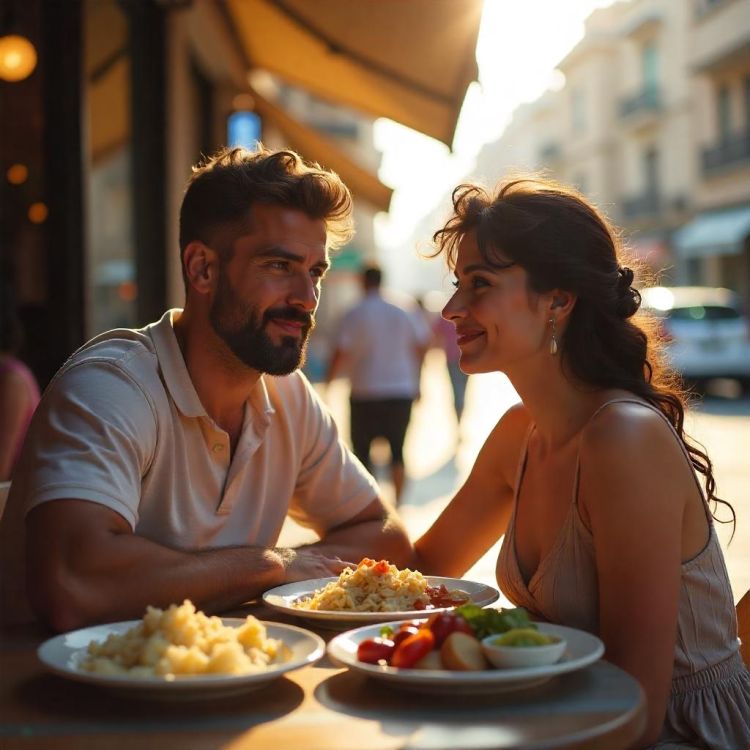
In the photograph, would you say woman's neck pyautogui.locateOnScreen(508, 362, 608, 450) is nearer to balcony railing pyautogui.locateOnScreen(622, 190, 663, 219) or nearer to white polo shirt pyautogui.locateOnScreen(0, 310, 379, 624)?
white polo shirt pyautogui.locateOnScreen(0, 310, 379, 624)

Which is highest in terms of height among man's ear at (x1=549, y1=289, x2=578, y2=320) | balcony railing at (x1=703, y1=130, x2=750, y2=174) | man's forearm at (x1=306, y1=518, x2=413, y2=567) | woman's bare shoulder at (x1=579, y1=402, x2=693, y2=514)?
balcony railing at (x1=703, y1=130, x2=750, y2=174)

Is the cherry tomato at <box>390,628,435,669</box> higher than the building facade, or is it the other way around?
the building facade

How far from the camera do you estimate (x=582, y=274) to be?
2.81 m

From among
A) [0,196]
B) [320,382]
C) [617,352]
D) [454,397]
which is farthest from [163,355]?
[320,382]

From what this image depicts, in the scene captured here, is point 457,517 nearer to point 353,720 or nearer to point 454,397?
point 353,720

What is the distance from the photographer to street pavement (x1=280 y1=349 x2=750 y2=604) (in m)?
7.00

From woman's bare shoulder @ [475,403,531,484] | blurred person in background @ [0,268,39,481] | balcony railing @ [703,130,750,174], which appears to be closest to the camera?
woman's bare shoulder @ [475,403,531,484]

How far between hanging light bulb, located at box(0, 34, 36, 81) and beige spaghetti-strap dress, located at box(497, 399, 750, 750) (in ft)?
17.4

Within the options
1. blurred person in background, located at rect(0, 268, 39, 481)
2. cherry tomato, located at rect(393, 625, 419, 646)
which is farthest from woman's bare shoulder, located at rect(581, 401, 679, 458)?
blurred person in background, located at rect(0, 268, 39, 481)

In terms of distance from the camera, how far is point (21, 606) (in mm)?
2812

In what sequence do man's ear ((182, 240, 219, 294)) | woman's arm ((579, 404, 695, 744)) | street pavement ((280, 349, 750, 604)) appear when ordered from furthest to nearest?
street pavement ((280, 349, 750, 604)), man's ear ((182, 240, 219, 294)), woman's arm ((579, 404, 695, 744))

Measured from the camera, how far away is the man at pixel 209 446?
8.20 feet

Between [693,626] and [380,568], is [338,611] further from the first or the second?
[693,626]

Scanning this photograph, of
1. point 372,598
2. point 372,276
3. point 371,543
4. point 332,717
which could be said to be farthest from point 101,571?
point 372,276
